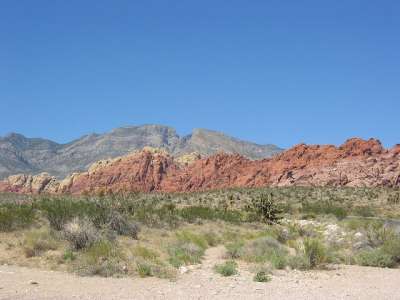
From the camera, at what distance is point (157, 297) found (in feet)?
38.6

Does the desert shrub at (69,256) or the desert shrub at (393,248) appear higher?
the desert shrub at (393,248)

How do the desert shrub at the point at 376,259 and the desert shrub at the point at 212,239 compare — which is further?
the desert shrub at the point at 212,239

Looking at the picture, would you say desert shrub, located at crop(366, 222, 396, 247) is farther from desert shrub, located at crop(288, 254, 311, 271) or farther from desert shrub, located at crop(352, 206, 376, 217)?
desert shrub, located at crop(352, 206, 376, 217)

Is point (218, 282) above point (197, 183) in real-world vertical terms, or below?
below

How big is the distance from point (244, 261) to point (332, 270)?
9.70 ft

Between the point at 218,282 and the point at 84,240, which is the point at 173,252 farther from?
the point at 218,282

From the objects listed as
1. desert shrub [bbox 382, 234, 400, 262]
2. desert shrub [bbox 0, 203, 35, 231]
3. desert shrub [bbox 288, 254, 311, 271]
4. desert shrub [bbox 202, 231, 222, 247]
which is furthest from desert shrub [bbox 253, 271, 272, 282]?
desert shrub [bbox 0, 203, 35, 231]

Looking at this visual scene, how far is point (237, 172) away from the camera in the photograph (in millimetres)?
106625

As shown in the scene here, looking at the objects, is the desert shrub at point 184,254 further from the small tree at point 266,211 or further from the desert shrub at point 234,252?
the small tree at point 266,211

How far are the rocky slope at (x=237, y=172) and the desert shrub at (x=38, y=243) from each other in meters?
62.9

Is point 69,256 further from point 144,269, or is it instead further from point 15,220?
point 15,220

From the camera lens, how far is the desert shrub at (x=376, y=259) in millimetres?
17281

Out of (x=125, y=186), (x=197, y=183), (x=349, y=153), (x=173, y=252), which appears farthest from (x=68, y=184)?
(x=173, y=252)

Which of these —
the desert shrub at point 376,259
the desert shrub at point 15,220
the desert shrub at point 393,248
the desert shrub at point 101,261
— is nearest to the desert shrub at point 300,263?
the desert shrub at point 376,259
